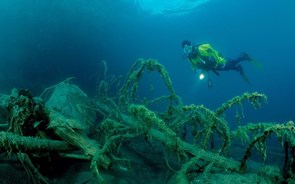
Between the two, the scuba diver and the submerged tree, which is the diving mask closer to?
the scuba diver

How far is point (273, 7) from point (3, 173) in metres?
43.0

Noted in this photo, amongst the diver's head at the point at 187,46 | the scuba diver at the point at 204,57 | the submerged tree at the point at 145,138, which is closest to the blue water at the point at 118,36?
the scuba diver at the point at 204,57

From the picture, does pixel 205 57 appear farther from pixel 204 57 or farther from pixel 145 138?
pixel 145 138

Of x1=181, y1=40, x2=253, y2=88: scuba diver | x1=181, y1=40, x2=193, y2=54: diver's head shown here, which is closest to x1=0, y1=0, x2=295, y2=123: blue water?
x1=181, y1=40, x2=253, y2=88: scuba diver

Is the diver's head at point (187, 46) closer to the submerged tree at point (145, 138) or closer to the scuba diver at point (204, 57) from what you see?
the scuba diver at point (204, 57)

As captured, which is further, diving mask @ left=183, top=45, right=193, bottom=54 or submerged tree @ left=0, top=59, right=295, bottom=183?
diving mask @ left=183, top=45, right=193, bottom=54

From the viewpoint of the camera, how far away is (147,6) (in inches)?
1433

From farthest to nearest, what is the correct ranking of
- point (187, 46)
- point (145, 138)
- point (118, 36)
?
point (118, 36)
point (187, 46)
point (145, 138)

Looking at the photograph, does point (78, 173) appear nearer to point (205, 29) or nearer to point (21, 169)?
point (21, 169)

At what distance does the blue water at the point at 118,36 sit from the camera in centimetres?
2255

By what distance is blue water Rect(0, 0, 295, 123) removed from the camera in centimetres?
2255

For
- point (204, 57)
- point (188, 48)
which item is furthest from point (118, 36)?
point (204, 57)

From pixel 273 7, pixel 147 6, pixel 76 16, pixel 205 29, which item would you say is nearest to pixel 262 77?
pixel 205 29

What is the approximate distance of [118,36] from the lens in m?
36.3
